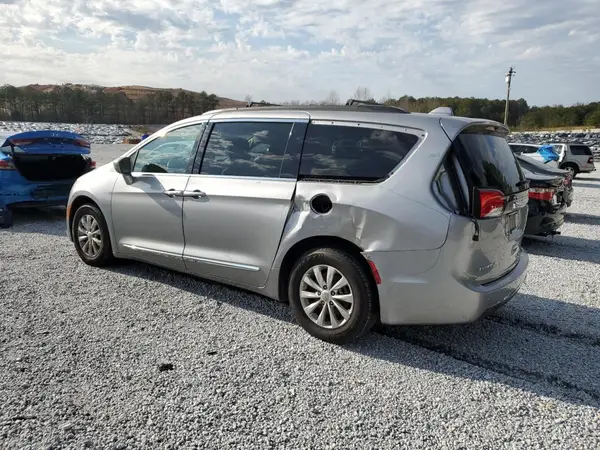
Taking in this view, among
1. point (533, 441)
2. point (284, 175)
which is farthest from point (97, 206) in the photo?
point (533, 441)

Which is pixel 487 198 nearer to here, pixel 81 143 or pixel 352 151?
pixel 352 151

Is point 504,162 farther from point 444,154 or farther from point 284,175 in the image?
point 284,175

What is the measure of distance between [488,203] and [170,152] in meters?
3.06

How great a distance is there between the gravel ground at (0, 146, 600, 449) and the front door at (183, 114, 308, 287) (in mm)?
473

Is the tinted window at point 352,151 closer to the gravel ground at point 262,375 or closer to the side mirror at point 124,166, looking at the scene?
the gravel ground at point 262,375

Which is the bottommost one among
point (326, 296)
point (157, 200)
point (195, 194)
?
point (326, 296)

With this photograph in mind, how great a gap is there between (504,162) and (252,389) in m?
2.57

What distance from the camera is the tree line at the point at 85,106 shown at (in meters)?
66.1

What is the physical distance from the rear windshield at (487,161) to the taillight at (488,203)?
0.06 m

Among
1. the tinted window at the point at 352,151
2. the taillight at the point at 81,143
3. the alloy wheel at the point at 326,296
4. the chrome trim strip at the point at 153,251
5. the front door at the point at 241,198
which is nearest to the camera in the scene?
the tinted window at the point at 352,151

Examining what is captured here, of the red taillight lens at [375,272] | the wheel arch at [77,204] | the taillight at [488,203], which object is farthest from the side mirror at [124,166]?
the taillight at [488,203]

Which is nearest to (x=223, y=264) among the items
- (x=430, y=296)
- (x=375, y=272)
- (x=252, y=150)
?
(x=252, y=150)

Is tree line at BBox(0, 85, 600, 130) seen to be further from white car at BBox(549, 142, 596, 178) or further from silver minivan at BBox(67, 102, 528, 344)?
silver minivan at BBox(67, 102, 528, 344)

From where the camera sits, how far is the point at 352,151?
3744 mm
